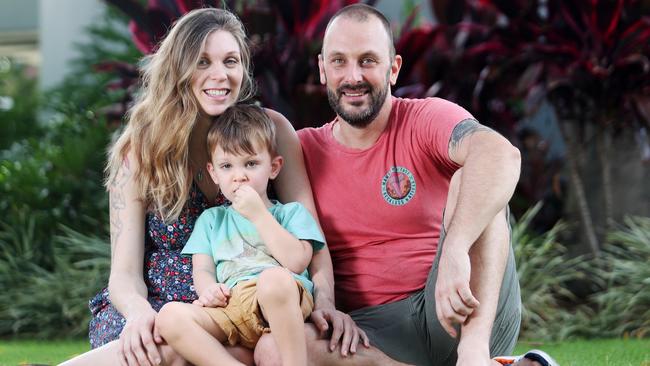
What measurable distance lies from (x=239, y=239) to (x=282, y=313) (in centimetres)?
44

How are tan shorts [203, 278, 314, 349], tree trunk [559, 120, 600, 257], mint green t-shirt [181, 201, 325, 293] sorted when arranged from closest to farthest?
1. tan shorts [203, 278, 314, 349]
2. mint green t-shirt [181, 201, 325, 293]
3. tree trunk [559, 120, 600, 257]

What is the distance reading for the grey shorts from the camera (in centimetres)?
344

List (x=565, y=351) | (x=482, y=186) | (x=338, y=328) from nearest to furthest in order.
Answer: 1. (x=482, y=186)
2. (x=338, y=328)
3. (x=565, y=351)

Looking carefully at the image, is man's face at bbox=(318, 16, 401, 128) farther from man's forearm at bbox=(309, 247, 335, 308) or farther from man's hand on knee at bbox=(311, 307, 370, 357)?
man's hand on knee at bbox=(311, 307, 370, 357)

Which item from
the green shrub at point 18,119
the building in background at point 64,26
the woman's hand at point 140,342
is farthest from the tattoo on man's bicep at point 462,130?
the green shrub at point 18,119

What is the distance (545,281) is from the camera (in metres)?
5.94

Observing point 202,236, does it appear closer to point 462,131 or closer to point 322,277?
point 322,277

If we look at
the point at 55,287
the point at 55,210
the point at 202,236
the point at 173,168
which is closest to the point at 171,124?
the point at 173,168

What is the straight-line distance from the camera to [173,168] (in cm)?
376

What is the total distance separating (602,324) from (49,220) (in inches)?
137

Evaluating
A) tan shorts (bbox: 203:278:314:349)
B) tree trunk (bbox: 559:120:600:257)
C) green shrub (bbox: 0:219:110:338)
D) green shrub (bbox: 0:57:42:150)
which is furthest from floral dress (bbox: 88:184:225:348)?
green shrub (bbox: 0:57:42:150)

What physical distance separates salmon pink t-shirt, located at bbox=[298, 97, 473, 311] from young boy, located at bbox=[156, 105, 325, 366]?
19 cm

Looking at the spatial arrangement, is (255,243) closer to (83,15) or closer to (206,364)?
(206,364)

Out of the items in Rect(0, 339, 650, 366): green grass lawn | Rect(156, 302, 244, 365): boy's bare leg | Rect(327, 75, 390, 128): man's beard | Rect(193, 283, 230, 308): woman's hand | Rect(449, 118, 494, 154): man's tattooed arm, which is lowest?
Rect(0, 339, 650, 366): green grass lawn
